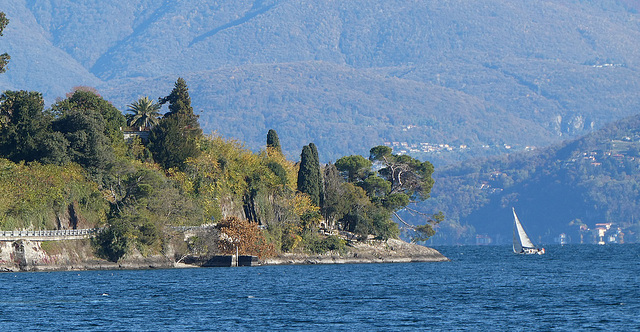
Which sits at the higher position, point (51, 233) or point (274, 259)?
point (51, 233)

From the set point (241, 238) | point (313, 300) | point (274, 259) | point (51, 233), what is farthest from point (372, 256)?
point (313, 300)

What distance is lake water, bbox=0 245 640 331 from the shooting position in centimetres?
5984

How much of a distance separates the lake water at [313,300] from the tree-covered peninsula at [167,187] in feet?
19.5

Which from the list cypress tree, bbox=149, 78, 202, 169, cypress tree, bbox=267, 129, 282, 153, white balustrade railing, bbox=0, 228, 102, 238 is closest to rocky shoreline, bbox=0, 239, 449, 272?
white balustrade railing, bbox=0, 228, 102, 238

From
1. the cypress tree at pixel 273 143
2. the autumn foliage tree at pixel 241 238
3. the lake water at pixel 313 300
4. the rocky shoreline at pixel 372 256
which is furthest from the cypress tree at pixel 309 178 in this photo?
the lake water at pixel 313 300

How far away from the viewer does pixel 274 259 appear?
→ 118m

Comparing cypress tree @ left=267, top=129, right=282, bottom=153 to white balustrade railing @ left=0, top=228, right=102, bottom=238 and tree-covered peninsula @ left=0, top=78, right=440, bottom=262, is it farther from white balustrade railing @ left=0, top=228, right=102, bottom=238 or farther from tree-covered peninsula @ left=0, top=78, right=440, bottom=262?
white balustrade railing @ left=0, top=228, right=102, bottom=238

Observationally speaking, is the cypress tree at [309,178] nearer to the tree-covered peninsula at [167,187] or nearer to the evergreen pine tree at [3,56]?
the tree-covered peninsula at [167,187]

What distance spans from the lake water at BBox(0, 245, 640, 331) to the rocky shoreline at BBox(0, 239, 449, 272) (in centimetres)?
300

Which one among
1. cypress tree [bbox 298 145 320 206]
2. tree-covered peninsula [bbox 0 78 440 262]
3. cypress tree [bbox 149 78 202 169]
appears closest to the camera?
tree-covered peninsula [bbox 0 78 440 262]

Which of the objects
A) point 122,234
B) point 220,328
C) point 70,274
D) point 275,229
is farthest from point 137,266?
point 220,328

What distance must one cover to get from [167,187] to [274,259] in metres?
15.7

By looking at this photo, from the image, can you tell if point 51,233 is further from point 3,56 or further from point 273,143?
point 273,143

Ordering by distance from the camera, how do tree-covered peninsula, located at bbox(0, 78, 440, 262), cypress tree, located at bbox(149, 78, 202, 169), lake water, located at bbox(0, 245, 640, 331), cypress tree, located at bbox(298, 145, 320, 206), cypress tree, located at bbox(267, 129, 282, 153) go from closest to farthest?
lake water, located at bbox(0, 245, 640, 331) < tree-covered peninsula, located at bbox(0, 78, 440, 262) < cypress tree, located at bbox(149, 78, 202, 169) < cypress tree, located at bbox(298, 145, 320, 206) < cypress tree, located at bbox(267, 129, 282, 153)
